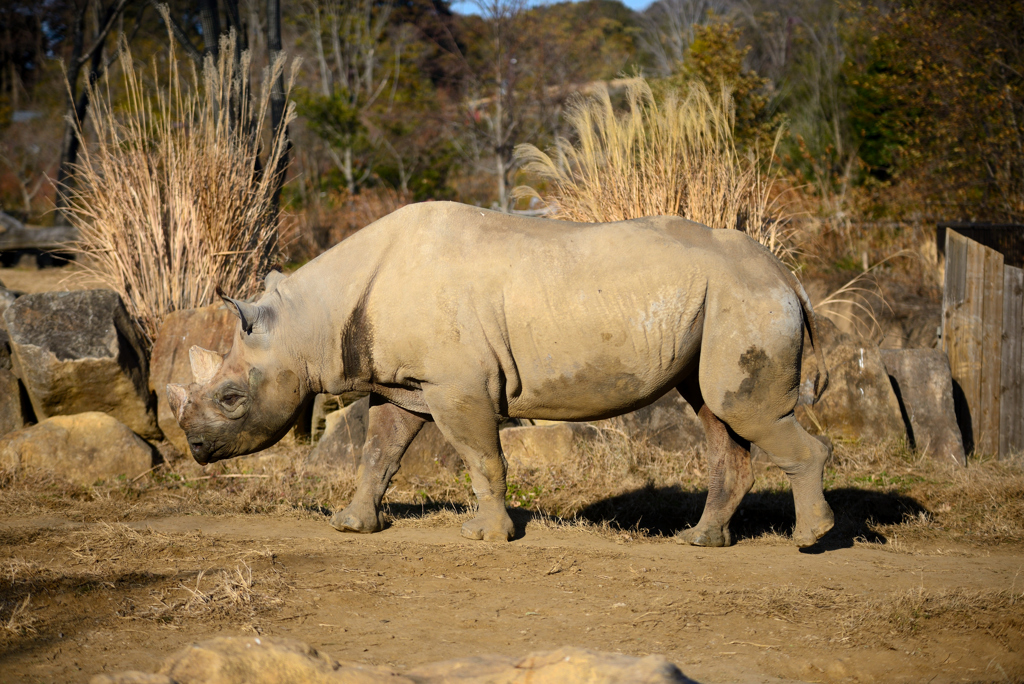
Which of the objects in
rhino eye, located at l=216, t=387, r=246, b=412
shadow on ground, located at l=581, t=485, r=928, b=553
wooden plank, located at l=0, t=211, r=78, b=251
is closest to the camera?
rhino eye, located at l=216, t=387, r=246, b=412

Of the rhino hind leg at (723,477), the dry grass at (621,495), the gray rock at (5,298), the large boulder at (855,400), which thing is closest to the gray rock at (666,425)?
the dry grass at (621,495)

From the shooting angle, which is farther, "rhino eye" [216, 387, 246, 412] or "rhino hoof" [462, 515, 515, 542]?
"rhino hoof" [462, 515, 515, 542]

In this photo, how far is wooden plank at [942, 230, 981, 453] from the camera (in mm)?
7020

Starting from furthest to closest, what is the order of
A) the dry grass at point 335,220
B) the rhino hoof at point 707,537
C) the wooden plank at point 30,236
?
the dry grass at point 335,220 < the wooden plank at point 30,236 < the rhino hoof at point 707,537

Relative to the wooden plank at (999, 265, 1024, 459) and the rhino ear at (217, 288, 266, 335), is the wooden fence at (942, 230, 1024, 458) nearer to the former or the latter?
the wooden plank at (999, 265, 1024, 459)

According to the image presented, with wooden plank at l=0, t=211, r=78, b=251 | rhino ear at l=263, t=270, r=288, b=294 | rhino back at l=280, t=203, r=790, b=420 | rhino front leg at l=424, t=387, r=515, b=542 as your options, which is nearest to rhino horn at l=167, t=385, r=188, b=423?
rhino ear at l=263, t=270, r=288, b=294

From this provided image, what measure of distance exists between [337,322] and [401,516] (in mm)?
1341

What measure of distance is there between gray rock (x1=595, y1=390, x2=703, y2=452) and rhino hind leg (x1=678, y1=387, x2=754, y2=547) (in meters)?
1.72

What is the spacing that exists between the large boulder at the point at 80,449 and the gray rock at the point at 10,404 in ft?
0.73

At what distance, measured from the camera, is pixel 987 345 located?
6988 mm

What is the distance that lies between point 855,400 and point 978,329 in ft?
3.74

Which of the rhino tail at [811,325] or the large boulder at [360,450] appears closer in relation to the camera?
the rhino tail at [811,325]

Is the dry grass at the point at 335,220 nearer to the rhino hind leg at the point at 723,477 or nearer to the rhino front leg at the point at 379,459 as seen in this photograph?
the rhino front leg at the point at 379,459

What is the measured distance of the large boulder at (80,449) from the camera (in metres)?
6.00
